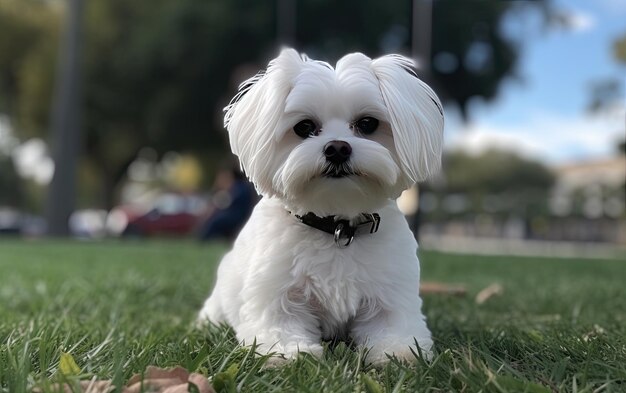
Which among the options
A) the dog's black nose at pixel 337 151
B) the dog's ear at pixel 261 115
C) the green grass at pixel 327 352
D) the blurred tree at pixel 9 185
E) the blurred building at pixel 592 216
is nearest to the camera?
the green grass at pixel 327 352

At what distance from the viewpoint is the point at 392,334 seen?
8.37 ft

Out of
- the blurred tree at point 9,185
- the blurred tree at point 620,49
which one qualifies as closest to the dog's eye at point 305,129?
the blurred tree at point 620,49

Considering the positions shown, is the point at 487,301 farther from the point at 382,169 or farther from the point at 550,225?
the point at 550,225

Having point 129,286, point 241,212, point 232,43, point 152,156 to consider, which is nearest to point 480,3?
point 232,43

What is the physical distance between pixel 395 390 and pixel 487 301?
3.07 metres

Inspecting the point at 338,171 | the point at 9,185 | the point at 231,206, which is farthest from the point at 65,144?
the point at 9,185

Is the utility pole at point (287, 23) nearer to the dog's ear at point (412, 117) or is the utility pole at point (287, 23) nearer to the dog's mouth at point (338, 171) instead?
the dog's ear at point (412, 117)

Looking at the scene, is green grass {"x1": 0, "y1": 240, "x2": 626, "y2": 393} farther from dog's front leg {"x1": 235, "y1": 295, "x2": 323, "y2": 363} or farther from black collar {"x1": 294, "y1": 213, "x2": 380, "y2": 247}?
black collar {"x1": 294, "y1": 213, "x2": 380, "y2": 247}

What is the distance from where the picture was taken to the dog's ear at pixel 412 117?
2488 millimetres

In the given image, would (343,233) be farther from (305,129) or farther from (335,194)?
(305,129)

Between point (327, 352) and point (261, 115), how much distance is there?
0.91m

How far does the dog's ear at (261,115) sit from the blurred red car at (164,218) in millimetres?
21518

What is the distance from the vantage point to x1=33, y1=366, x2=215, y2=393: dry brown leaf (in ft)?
5.99

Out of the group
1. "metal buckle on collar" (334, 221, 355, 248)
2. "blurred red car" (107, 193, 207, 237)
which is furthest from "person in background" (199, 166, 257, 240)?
"metal buckle on collar" (334, 221, 355, 248)
